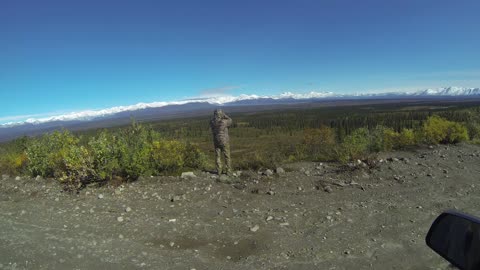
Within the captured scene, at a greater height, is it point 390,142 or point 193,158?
point 193,158

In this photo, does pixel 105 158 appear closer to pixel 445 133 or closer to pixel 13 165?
pixel 13 165

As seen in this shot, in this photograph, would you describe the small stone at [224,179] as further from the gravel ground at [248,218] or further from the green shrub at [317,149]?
the green shrub at [317,149]

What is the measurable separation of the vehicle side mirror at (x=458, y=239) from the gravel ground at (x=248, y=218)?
265 cm

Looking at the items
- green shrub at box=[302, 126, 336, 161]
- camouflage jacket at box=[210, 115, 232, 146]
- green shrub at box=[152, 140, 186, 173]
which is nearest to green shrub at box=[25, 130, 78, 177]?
green shrub at box=[152, 140, 186, 173]

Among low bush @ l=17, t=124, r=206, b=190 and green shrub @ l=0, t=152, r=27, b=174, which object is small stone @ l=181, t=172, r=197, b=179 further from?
green shrub @ l=0, t=152, r=27, b=174

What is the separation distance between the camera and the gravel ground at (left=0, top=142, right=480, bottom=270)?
19.1 ft

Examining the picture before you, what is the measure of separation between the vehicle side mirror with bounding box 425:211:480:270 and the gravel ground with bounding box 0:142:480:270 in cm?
265

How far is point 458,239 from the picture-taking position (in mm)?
2803

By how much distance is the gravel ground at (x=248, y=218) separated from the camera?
5.83 metres

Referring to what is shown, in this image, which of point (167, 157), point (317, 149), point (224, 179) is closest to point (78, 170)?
point (167, 157)

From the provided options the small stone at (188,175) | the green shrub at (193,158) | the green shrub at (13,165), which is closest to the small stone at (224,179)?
the small stone at (188,175)

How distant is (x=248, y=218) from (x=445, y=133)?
12204 mm

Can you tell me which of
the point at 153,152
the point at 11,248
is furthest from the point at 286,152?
the point at 11,248

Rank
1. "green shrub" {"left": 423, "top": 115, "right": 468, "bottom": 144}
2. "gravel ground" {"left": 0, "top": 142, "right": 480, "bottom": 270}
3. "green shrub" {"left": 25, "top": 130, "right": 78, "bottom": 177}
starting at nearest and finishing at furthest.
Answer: "gravel ground" {"left": 0, "top": 142, "right": 480, "bottom": 270}, "green shrub" {"left": 25, "top": 130, "right": 78, "bottom": 177}, "green shrub" {"left": 423, "top": 115, "right": 468, "bottom": 144}
